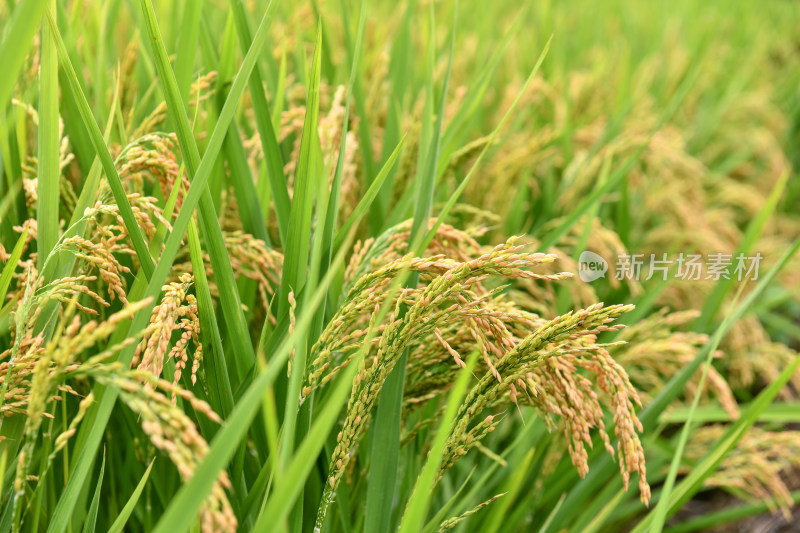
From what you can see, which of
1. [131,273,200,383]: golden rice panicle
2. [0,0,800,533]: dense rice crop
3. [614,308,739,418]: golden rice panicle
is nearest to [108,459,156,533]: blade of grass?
[0,0,800,533]: dense rice crop

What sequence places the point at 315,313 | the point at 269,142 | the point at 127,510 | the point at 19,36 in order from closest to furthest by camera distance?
the point at 19,36 < the point at 127,510 < the point at 315,313 < the point at 269,142

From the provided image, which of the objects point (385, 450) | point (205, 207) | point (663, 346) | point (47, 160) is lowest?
point (663, 346)

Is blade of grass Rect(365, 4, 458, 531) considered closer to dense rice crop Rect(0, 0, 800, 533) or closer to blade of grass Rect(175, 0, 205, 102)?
dense rice crop Rect(0, 0, 800, 533)

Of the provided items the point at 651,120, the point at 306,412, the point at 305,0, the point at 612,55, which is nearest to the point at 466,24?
the point at 612,55

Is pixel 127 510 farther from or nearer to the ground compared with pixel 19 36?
nearer to the ground

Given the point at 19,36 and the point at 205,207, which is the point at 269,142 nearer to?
the point at 205,207

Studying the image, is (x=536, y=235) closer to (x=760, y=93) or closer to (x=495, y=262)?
(x=495, y=262)

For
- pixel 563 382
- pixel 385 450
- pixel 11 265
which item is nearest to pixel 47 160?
pixel 11 265

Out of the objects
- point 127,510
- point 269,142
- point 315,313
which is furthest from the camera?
point 269,142
